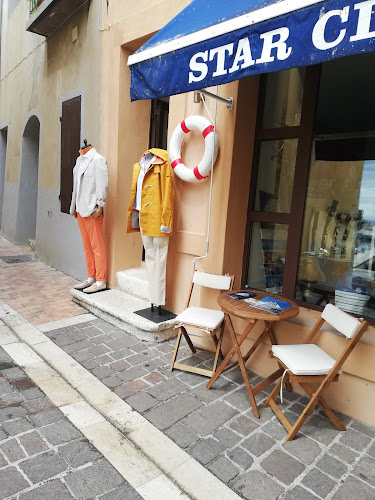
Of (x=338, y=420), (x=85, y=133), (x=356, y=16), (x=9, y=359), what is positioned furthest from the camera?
(x=85, y=133)

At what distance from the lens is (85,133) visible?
5801 millimetres

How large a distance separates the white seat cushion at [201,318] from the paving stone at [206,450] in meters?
0.93

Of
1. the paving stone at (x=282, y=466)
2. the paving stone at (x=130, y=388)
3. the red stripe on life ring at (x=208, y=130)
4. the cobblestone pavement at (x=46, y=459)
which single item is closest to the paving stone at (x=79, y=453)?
the cobblestone pavement at (x=46, y=459)

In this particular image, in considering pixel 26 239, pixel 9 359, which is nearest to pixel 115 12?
pixel 9 359

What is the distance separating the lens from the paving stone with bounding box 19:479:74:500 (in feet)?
6.47

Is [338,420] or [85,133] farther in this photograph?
[85,133]

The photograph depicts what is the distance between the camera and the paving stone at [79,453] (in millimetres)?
2252

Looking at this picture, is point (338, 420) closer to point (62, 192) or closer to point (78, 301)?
point (78, 301)

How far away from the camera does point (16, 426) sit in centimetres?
253

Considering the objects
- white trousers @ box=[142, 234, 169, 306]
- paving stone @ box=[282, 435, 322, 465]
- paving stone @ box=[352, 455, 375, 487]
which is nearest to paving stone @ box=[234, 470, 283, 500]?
paving stone @ box=[282, 435, 322, 465]

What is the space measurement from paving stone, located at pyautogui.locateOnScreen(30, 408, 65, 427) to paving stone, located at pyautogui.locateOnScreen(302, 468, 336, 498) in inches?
67.8

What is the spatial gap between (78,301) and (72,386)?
2.10 meters

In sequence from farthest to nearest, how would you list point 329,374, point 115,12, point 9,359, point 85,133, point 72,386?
1. point 85,133
2. point 115,12
3. point 9,359
4. point 72,386
5. point 329,374

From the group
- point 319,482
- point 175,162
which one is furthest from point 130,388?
point 175,162
